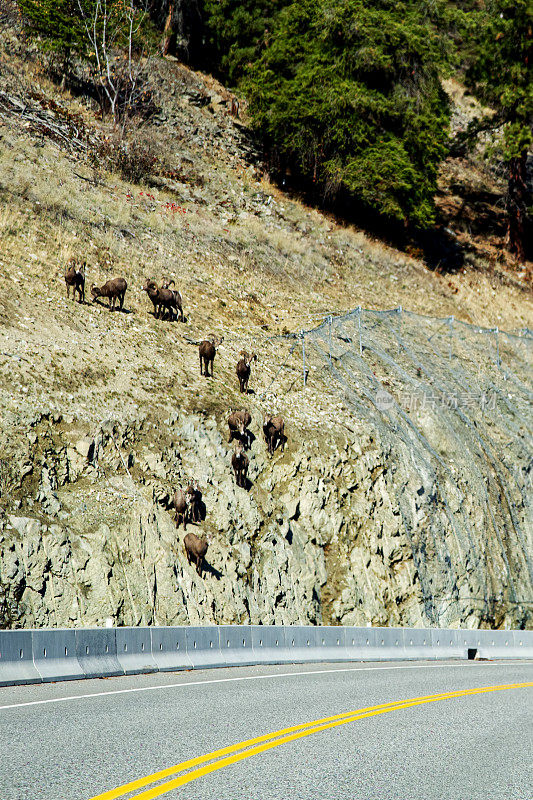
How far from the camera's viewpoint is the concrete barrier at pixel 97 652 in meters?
12.1

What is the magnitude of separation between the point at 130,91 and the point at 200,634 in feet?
116

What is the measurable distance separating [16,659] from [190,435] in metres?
10.9

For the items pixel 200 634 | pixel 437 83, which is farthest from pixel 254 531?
pixel 437 83

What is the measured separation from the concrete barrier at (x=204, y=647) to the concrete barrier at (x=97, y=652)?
1.91 m

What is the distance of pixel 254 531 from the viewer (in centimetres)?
2064

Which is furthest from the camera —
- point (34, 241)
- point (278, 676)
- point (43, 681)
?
point (34, 241)

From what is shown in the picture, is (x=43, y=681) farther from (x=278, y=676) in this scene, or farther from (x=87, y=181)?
(x=87, y=181)

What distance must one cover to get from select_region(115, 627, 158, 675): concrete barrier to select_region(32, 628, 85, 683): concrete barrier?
100 centimetres

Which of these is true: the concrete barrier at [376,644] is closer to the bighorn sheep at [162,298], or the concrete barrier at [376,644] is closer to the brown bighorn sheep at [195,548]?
the brown bighorn sheep at [195,548]

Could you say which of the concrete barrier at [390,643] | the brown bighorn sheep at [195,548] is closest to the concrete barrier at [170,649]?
the brown bighorn sheep at [195,548]

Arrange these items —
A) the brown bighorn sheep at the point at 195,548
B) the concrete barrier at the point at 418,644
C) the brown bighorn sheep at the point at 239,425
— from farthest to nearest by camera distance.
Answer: the brown bighorn sheep at the point at 239,425, the concrete barrier at the point at 418,644, the brown bighorn sheep at the point at 195,548

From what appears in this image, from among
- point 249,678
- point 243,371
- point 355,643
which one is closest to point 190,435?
point 243,371

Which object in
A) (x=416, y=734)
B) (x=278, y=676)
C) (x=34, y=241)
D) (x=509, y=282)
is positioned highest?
(x=509, y=282)

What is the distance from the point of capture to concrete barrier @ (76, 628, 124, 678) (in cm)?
1210
